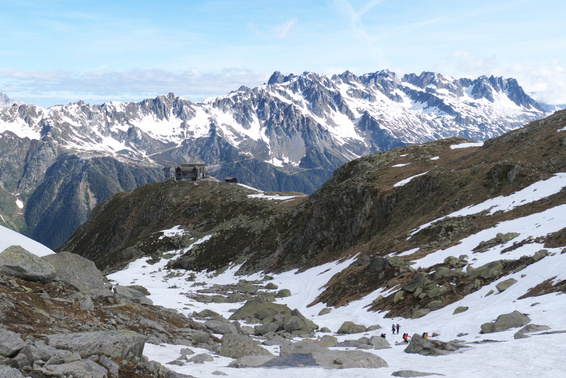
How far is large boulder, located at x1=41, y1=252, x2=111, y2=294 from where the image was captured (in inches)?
1112

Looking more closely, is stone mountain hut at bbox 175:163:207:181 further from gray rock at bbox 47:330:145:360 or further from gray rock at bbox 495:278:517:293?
gray rock at bbox 47:330:145:360

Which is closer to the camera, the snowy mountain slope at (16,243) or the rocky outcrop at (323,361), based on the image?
the rocky outcrop at (323,361)

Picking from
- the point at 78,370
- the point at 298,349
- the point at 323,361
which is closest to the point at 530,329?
the point at 323,361

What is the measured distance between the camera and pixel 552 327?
24203mm

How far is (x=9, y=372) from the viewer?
12.9m

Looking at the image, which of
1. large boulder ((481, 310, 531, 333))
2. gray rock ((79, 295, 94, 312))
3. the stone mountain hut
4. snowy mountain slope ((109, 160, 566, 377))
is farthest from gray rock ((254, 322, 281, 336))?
the stone mountain hut

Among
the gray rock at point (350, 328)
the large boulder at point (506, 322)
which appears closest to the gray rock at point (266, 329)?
the gray rock at point (350, 328)

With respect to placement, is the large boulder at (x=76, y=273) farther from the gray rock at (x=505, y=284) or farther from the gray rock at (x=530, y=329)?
the gray rock at (x=505, y=284)

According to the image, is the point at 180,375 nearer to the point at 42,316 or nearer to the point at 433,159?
the point at 42,316

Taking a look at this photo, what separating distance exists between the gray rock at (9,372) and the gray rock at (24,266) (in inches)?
502

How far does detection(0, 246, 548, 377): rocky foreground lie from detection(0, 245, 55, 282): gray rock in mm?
47

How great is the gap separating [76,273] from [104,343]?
49.7ft

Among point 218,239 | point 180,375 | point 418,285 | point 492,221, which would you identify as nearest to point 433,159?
point 492,221

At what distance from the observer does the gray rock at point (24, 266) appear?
2433cm
